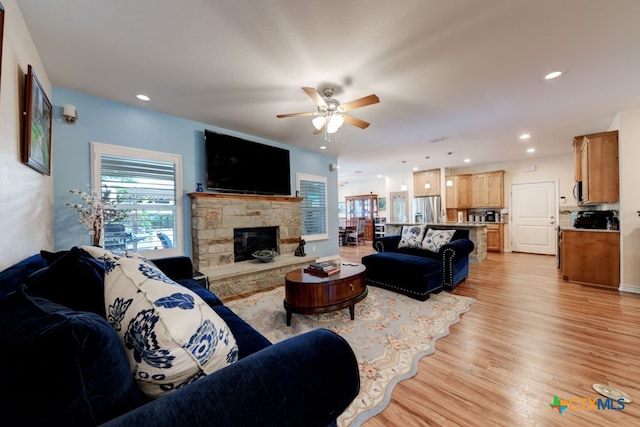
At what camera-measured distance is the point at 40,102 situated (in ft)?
6.77

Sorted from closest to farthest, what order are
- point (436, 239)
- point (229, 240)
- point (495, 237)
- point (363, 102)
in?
point (363, 102), point (436, 239), point (229, 240), point (495, 237)

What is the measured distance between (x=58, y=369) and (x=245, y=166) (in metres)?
3.93

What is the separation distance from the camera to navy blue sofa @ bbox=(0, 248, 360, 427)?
1.65ft

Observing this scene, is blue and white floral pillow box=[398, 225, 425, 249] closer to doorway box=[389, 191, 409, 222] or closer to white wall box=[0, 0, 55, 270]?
white wall box=[0, 0, 55, 270]

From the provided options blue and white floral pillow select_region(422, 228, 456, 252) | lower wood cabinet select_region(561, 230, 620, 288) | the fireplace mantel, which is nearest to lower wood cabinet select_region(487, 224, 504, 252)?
lower wood cabinet select_region(561, 230, 620, 288)

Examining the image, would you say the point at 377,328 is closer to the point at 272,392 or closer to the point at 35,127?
the point at 272,392

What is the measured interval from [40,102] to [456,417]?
3.85 metres

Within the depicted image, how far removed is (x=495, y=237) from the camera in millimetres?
6816

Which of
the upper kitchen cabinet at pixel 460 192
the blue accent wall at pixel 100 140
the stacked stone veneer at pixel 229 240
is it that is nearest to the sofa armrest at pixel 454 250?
the stacked stone veneer at pixel 229 240

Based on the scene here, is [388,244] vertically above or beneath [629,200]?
beneath

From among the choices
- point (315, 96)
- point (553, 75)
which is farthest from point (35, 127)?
point (553, 75)

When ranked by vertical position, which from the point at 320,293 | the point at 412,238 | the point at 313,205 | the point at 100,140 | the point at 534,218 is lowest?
the point at 320,293

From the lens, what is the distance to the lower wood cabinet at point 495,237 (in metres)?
6.78

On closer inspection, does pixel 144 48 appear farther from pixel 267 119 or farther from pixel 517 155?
pixel 517 155
